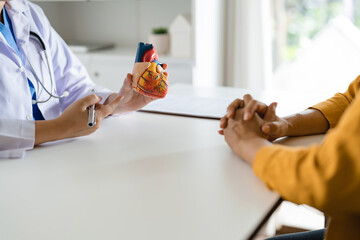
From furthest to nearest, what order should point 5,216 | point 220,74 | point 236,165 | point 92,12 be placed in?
point 92,12 < point 220,74 < point 236,165 < point 5,216

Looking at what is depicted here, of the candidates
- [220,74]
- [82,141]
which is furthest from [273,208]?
[220,74]

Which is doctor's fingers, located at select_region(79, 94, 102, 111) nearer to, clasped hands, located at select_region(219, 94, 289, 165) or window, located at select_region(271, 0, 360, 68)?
clasped hands, located at select_region(219, 94, 289, 165)

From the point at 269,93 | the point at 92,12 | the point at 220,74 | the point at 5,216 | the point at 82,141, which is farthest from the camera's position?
the point at 92,12

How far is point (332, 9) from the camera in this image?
276 cm

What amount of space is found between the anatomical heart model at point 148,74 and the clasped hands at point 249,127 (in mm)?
196

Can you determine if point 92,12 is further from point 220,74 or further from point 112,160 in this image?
point 112,160

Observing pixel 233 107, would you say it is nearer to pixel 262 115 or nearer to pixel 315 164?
pixel 262 115

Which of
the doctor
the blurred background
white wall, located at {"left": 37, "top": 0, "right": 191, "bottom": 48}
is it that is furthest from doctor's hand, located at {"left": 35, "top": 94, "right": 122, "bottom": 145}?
white wall, located at {"left": 37, "top": 0, "right": 191, "bottom": 48}

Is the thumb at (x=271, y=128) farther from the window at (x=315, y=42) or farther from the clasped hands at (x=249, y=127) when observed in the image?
the window at (x=315, y=42)

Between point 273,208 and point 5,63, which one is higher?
point 5,63

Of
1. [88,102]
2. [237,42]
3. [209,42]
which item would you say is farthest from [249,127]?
[237,42]

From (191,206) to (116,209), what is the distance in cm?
12

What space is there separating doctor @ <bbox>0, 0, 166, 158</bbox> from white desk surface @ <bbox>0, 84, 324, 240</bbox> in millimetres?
48

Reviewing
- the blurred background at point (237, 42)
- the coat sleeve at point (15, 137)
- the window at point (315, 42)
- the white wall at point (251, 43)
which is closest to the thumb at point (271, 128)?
the coat sleeve at point (15, 137)
